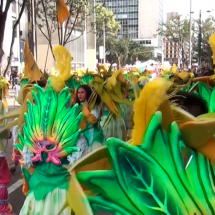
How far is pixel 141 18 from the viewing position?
4803 inches

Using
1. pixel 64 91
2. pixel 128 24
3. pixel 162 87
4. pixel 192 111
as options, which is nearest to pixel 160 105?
pixel 162 87

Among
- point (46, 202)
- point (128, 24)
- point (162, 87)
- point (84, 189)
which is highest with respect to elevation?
point (128, 24)

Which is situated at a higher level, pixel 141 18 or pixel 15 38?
pixel 141 18

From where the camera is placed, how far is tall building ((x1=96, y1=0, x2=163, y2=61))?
118 meters

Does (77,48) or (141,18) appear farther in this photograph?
(141,18)

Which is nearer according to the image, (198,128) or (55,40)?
(198,128)

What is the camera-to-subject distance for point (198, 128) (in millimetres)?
1397

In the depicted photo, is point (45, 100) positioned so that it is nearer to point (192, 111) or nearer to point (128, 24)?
point (192, 111)

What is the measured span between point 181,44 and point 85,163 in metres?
40.6

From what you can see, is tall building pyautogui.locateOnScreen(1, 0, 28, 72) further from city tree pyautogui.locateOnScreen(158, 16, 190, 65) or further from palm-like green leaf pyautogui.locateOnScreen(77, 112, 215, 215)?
palm-like green leaf pyautogui.locateOnScreen(77, 112, 215, 215)

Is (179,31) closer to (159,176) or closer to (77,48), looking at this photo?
(77,48)

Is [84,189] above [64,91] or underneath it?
underneath

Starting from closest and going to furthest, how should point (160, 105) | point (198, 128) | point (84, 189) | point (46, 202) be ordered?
point (198, 128), point (160, 105), point (84, 189), point (46, 202)

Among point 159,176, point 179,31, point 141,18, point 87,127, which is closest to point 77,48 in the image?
point 179,31
